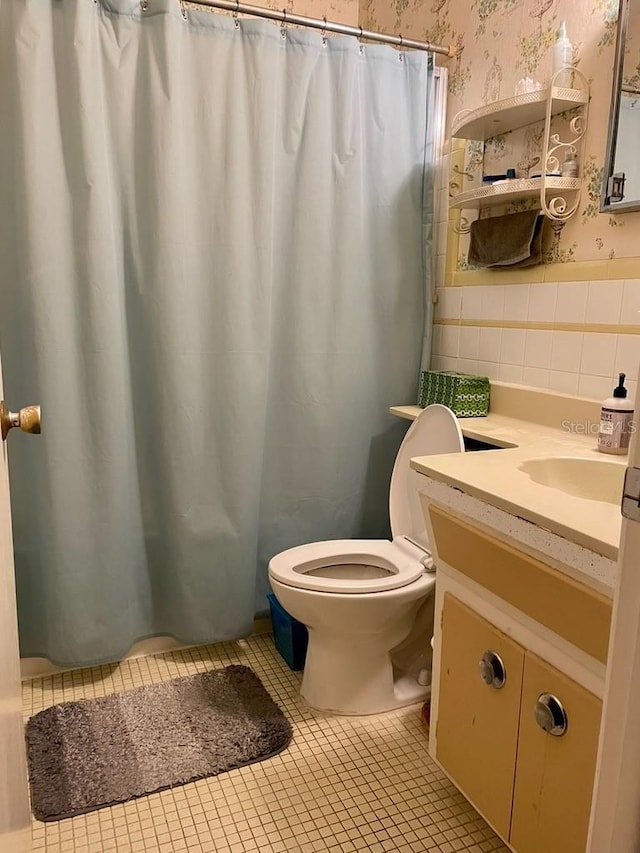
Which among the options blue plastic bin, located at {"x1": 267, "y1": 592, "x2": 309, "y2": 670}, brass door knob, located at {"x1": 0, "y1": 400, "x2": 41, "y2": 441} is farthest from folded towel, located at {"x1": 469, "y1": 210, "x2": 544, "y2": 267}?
brass door knob, located at {"x1": 0, "y1": 400, "x2": 41, "y2": 441}

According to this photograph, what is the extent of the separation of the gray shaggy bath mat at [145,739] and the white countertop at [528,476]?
0.91m

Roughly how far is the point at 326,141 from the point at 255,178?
10.3 inches

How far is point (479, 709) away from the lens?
1312 millimetres

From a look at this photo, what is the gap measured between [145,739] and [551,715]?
1094 millimetres

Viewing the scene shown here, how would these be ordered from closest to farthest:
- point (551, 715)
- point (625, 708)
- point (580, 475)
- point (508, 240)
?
point (625, 708), point (551, 715), point (580, 475), point (508, 240)

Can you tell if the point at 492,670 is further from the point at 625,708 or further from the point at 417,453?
the point at 417,453

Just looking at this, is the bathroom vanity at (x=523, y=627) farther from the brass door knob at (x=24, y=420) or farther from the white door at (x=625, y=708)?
the brass door knob at (x=24, y=420)

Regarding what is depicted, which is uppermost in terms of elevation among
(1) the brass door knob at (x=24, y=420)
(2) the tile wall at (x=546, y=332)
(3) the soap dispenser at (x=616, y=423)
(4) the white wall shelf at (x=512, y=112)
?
(4) the white wall shelf at (x=512, y=112)

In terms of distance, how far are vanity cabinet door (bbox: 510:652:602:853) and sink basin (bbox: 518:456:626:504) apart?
1.32 feet

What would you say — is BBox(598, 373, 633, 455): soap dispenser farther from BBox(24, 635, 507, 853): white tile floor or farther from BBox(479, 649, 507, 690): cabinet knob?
BBox(24, 635, 507, 853): white tile floor

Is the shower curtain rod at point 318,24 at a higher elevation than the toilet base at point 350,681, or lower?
higher

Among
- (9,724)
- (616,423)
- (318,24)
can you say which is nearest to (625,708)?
(9,724)

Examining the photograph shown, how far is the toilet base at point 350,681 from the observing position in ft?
5.95

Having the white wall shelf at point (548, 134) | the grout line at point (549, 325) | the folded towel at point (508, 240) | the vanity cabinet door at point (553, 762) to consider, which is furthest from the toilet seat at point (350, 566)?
the white wall shelf at point (548, 134)
